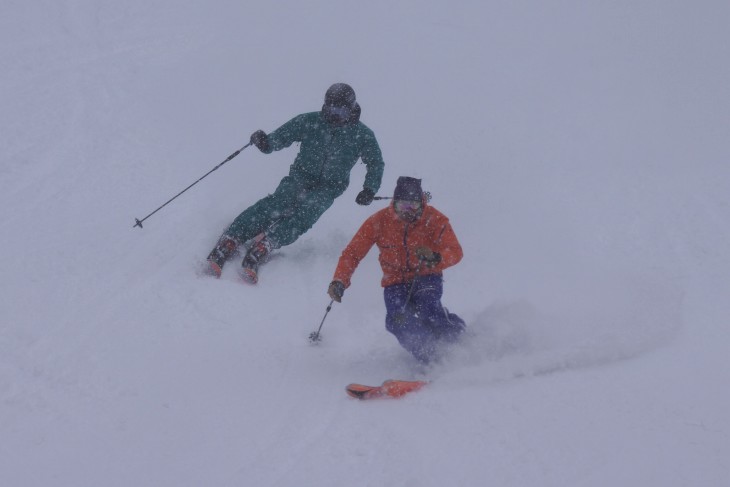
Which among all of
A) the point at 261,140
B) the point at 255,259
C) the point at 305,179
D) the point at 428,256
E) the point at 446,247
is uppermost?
the point at 261,140

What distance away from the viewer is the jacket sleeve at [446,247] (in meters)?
4.86

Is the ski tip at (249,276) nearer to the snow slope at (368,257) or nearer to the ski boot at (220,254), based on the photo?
the snow slope at (368,257)

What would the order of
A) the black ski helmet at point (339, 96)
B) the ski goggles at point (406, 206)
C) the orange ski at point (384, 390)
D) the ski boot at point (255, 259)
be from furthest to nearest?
1. the ski boot at point (255, 259)
2. the black ski helmet at point (339, 96)
3. the ski goggles at point (406, 206)
4. the orange ski at point (384, 390)

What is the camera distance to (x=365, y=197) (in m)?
6.14

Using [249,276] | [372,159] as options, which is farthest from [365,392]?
[372,159]

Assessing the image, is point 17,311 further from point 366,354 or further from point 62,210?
point 366,354

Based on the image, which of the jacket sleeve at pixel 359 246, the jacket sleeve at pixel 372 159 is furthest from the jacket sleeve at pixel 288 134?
the jacket sleeve at pixel 359 246

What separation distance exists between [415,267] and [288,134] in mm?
2245

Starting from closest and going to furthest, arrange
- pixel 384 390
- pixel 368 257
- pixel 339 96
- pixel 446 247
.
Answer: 1. pixel 384 390
2. pixel 446 247
3. pixel 339 96
4. pixel 368 257

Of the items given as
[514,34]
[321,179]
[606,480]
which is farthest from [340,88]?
[514,34]

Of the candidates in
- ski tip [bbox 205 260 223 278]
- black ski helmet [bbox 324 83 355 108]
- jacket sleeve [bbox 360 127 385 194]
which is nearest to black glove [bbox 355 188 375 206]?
jacket sleeve [bbox 360 127 385 194]

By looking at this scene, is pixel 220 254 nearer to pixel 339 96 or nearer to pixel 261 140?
pixel 261 140

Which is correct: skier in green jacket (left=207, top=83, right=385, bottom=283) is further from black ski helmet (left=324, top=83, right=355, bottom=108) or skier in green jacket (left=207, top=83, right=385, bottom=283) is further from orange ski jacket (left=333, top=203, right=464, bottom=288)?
orange ski jacket (left=333, top=203, right=464, bottom=288)

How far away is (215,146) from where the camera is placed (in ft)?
29.3
